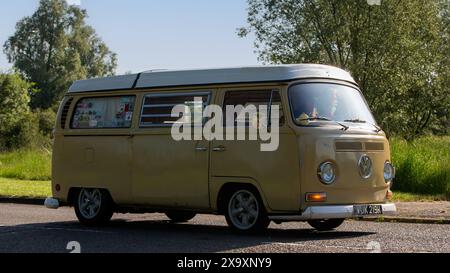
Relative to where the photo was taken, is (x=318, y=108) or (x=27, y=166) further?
(x=27, y=166)

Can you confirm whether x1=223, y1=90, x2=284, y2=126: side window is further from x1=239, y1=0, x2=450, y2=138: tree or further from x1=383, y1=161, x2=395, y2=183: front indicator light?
x1=239, y1=0, x2=450, y2=138: tree

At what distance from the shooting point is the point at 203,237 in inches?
468

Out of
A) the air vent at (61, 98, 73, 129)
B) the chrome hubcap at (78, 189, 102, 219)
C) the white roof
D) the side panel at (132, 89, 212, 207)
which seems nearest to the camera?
the white roof

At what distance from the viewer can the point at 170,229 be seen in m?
13.4

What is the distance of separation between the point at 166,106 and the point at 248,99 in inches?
63.5

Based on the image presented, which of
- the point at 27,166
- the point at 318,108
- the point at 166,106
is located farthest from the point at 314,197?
the point at 27,166

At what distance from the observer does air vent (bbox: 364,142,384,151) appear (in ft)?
39.0

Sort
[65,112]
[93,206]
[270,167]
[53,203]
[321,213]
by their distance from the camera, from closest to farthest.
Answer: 1. [321,213]
2. [270,167]
3. [93,206]
4. [53,203]
5. [65,112]

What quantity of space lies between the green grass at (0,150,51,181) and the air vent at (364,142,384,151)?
63.9 ft

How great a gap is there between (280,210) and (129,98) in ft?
12.0

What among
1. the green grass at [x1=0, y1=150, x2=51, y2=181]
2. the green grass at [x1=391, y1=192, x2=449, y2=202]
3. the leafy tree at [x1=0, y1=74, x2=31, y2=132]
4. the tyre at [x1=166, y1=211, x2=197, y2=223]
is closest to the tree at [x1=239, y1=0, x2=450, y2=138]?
the green grass at [x1=0, y1=150, x2=51, y2=181]

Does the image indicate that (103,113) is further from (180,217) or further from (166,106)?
(180,217)

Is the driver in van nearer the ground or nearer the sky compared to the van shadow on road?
nearer the sky

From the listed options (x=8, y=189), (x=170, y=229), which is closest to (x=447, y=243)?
(x=170, y=229)
